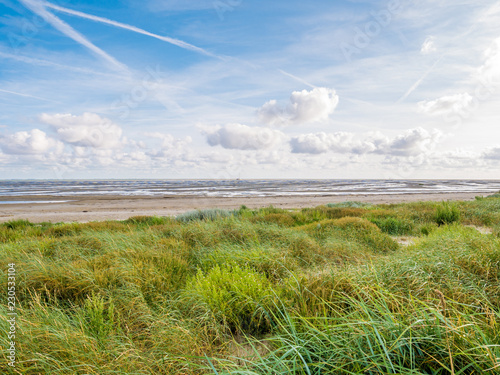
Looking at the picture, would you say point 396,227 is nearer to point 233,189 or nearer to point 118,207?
point 118,207

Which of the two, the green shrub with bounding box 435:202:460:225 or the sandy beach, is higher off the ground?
the green shrub with bounding box 435:202:460:225

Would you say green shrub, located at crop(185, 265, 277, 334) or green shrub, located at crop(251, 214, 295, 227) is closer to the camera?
green shrub, located at crop(185, 265, 277, 334)

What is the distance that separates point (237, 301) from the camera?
3.58 meters

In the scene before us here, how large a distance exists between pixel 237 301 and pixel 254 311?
27cm

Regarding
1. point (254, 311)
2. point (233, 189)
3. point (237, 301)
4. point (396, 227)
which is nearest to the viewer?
point (254, 311)

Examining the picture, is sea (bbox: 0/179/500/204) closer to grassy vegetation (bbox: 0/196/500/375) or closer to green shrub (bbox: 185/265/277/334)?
grassy vegetation (bbox: 0/196/500/375)

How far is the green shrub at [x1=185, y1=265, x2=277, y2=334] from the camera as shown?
3.42 metres


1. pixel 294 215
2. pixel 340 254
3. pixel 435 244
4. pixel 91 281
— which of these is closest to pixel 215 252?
pixel 91 281

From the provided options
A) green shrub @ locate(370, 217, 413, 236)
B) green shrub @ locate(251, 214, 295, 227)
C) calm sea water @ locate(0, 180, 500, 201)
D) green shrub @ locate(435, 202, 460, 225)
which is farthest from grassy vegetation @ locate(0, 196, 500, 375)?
calm sea water @ locate(0, 180, 500, 201)

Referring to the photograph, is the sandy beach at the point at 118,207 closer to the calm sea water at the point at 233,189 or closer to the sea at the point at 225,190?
the sea at the point at 225,190

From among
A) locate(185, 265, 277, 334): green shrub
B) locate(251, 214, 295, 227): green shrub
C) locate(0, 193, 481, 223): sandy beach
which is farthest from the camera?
locate(0, 193, 481, 223): sandy beach

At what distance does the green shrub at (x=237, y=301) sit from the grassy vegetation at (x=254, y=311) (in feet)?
0.07

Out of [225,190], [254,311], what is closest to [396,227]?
[254,311]

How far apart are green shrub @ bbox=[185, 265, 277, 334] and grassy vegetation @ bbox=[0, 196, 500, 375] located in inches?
0.8
